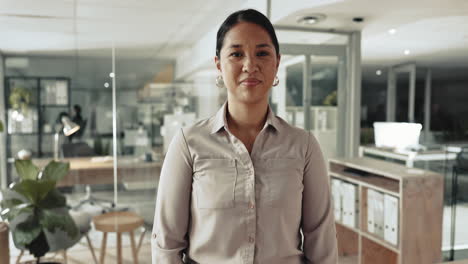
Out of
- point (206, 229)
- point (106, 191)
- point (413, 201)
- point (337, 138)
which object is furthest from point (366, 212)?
point (206, 229)

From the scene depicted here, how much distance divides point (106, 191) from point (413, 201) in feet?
7.13

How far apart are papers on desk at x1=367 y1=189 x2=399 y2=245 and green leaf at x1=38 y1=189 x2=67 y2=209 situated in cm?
224

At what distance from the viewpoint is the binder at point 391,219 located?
2652 mm

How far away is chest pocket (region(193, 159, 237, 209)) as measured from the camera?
114 cm

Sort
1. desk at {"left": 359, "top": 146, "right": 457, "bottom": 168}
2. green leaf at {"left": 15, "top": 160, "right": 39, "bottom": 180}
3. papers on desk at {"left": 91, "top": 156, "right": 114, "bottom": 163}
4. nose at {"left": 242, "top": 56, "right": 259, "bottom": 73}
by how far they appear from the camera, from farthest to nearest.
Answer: desk at {"left": 359, "top": 146, "right": 457, "bottom": 168} < papers on desk at {"left": 91, "top": 156, "right": 114, "bottom": 163} < green leaf at {"left": 15, "top": 160, "right": 39, "bottom": 180} < nose at {"left": 242, "top": 56, "right": 259, "bottom": 73}

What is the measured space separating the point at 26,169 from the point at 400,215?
255 centimetres

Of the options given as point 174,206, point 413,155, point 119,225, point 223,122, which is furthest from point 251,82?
point 413,155

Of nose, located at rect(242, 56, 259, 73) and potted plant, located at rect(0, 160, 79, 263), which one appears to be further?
potted plant, located at rect(0, 160, 79, 263)

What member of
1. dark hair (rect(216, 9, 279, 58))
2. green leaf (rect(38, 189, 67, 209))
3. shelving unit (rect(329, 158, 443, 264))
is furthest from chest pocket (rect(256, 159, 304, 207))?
green leaf (rect(38, 189, 67, 209))

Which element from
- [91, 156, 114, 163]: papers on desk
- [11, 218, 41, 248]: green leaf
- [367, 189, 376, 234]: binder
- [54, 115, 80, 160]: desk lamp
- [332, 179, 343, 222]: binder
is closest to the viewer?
Result: [11, 218, 41, 248]: green leaf

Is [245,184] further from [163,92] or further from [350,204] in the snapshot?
[350,204]

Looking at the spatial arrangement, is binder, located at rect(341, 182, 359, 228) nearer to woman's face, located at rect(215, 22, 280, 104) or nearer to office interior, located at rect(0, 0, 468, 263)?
office interior, located at rect(0, 0, 468, 263)

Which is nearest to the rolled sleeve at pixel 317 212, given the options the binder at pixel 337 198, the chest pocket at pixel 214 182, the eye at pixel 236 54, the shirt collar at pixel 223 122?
the shirt collar at pixel 223 122

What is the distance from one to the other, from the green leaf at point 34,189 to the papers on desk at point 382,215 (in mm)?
2287
